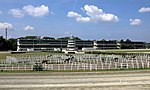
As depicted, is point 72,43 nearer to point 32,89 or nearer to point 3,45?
point 3,45

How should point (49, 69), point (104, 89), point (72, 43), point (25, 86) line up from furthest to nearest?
point (72, 43) < point (49, 69) < point (25, 86) < point (104, 89)

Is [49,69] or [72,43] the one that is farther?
[72,43]

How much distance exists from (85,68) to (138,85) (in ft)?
63.2

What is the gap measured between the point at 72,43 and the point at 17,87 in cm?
16831

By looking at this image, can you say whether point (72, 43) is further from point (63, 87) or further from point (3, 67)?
point (63, 87)

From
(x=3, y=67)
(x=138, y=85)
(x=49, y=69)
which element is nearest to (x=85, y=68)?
(x=49, y=69)

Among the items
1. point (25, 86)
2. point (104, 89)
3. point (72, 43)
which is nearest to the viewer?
point (104, 89)

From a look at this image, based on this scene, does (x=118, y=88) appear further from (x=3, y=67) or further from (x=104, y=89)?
(x=3, y=67)

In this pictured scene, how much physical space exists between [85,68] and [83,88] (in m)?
20.5

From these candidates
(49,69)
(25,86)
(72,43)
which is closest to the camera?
(25,86)

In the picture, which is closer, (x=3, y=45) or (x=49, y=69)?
(x=49, y=69)

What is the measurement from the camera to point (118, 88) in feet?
72.9

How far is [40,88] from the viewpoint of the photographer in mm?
22484

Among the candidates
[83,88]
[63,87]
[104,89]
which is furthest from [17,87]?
[104,89]
